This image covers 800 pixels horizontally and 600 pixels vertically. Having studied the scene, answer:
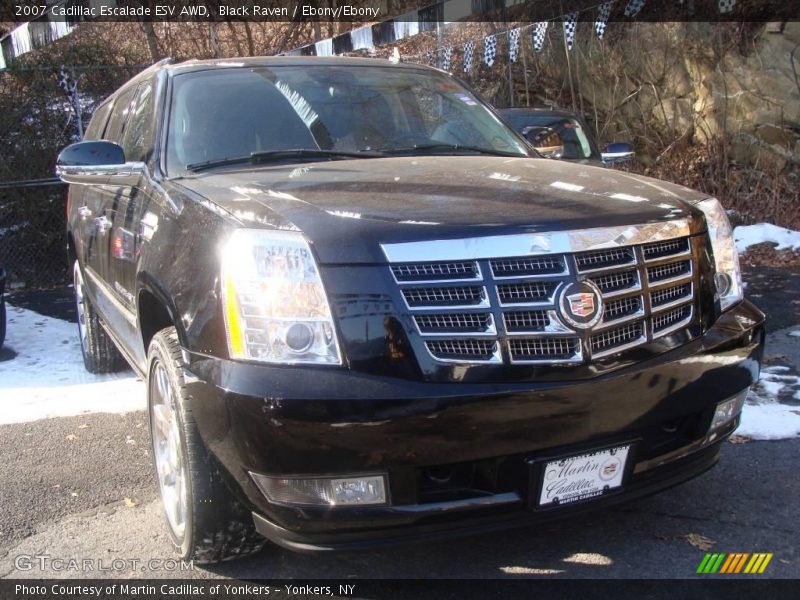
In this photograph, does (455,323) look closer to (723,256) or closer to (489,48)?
(723,256)

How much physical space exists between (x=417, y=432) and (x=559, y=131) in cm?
657

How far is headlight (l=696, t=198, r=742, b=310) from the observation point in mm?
2928

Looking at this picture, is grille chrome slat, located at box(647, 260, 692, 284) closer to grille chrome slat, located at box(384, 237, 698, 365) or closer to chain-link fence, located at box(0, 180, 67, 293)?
grille chrome slat, located at box(384, 237, 698, 365)

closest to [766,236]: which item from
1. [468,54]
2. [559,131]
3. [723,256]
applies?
[559,131]

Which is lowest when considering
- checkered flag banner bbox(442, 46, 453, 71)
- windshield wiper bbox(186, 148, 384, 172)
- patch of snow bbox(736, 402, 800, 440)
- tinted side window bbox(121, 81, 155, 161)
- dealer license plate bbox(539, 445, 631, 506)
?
patch of snow bbox(736, 402, 800, 440)

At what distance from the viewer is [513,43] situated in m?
12.9

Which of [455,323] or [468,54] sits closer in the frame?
[455,323]

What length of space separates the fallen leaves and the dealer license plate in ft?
2.02

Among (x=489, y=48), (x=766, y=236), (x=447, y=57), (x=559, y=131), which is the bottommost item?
(x=766, y=236)

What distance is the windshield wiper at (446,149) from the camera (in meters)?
3.62

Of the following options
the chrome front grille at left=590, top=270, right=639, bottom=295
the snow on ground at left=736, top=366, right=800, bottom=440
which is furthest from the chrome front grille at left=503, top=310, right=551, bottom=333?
the snow on ground at left=736, top=366, right=800, bottom=440

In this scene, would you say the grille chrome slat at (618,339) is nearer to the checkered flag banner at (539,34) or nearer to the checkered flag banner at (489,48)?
the checkered flag banner at (539,34)

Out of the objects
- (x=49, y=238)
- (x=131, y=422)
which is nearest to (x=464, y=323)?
(x=131, y=422)

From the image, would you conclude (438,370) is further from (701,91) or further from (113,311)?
(701,91)
